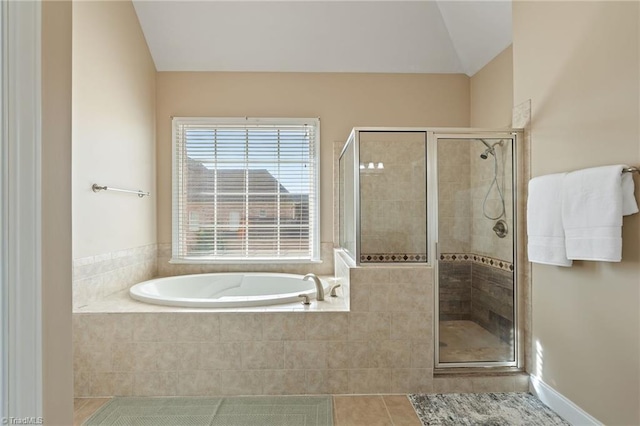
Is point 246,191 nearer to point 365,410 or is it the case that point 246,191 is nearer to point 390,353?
point 390,353

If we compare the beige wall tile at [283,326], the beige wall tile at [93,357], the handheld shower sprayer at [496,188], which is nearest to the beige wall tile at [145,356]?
the beige wall tile at [93,357]

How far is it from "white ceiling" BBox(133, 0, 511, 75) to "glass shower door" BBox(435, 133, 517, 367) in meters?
1.12

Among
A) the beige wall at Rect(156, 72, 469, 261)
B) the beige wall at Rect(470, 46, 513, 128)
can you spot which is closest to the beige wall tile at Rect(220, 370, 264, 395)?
the beige wall at Rect(156, 72, 469, 261)

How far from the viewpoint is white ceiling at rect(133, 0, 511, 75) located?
3119mm

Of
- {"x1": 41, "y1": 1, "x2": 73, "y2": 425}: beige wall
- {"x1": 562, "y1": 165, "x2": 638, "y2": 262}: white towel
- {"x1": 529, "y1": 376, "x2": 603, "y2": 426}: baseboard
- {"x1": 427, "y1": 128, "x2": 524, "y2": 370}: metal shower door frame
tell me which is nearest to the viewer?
{"x1": 41, "y1": 1, "x2": 73, "y2": 425}: beige wall

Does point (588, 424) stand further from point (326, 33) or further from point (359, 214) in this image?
point (326, 33)

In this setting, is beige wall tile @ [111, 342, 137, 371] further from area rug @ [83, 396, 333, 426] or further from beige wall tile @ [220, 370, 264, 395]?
beige wall tile @ [220, 370, 264, 395]

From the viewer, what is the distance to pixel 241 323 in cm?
226

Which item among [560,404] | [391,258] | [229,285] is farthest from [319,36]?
[560,404]

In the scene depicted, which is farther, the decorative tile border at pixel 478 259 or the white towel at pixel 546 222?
the decorative tile border at pixel 478 259

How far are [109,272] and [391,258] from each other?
2.04 meters

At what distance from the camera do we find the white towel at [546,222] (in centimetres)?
194

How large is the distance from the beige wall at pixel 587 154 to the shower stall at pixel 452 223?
0.21 m

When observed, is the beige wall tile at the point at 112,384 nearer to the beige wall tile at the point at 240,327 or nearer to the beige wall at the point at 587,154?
the beige wall tile at the point at 240,327
